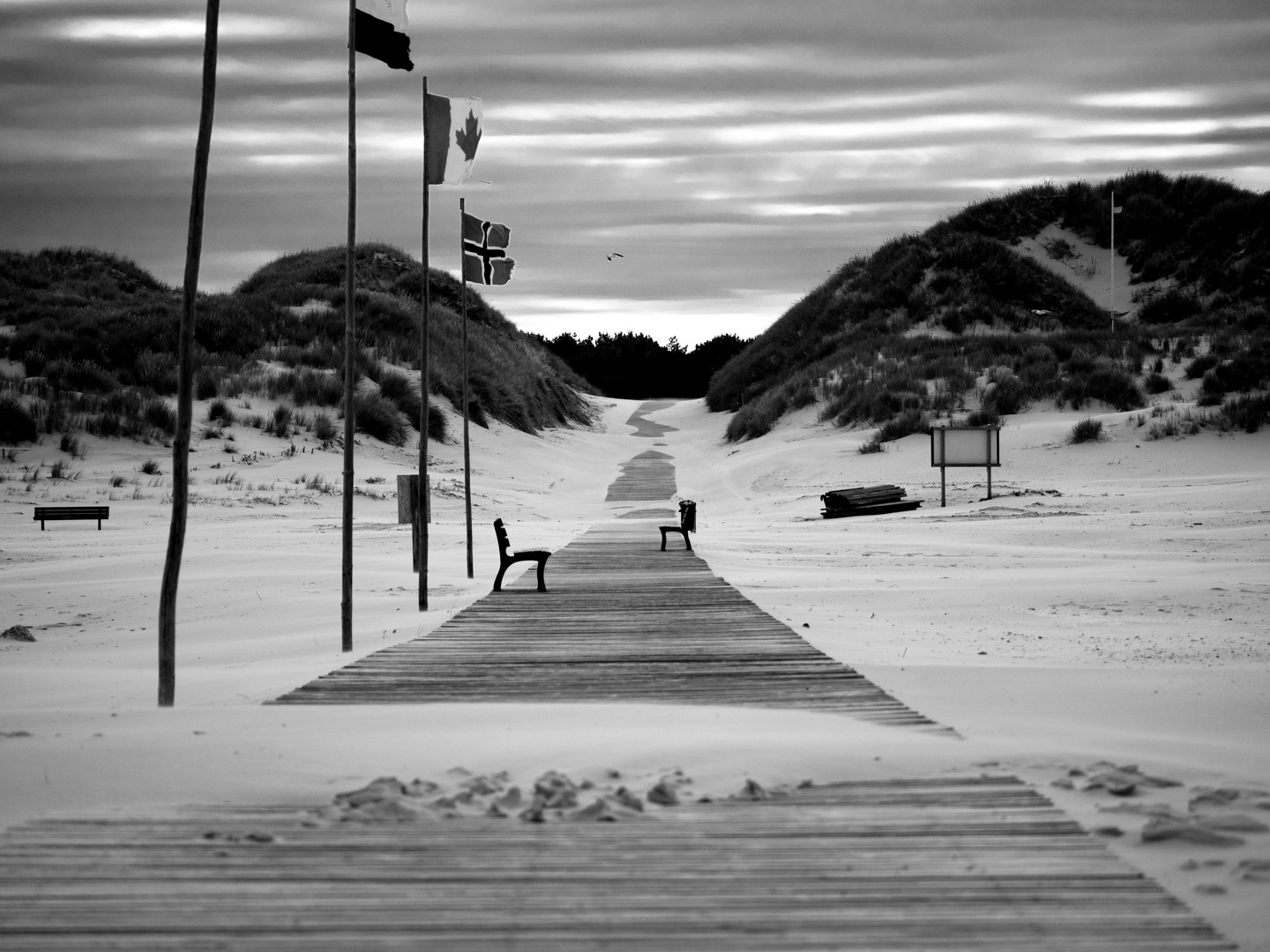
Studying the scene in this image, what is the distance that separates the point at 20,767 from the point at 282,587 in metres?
8.26

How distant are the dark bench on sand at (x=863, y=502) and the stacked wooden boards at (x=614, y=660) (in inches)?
409

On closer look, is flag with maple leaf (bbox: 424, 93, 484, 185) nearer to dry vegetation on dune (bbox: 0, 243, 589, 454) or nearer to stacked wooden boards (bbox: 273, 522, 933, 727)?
stacked wooden boards (bbox: 273, 522, 933, 727)

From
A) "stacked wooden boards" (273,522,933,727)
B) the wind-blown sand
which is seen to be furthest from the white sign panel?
"stacked wooden boards" (273,522,933,727)

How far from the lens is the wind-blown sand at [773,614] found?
4.69 m

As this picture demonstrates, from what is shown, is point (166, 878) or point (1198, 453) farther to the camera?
point (1198, 453)

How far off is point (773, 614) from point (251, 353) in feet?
97.8

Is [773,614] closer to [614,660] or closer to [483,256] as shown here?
[614,660]

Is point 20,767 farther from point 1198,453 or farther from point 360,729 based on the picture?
point 1198,453

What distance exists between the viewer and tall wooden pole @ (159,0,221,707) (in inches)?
254

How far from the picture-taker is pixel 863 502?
21.8 m

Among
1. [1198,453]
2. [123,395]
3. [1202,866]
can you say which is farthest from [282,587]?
[1198,453]

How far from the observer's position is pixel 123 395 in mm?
29688

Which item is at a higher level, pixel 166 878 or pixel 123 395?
pixel 123 395

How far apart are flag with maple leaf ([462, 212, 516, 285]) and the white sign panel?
479 inches
